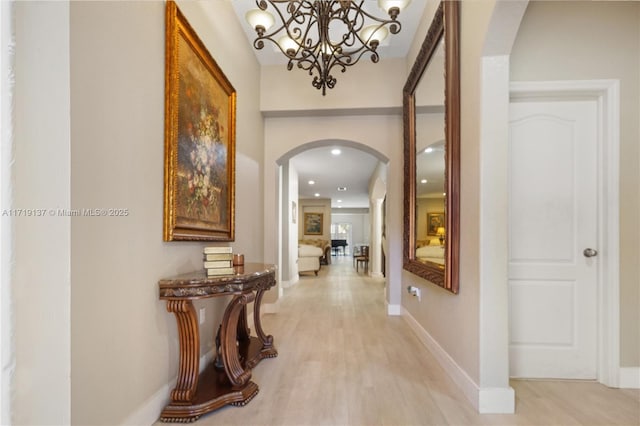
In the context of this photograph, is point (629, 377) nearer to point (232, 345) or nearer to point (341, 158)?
point (232, 345)

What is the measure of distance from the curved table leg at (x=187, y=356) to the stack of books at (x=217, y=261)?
28 centimetres

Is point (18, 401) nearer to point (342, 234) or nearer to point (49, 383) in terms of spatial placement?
point (49, 383)

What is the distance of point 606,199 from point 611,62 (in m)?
0.99

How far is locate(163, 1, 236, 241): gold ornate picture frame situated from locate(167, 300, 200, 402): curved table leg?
494 mm

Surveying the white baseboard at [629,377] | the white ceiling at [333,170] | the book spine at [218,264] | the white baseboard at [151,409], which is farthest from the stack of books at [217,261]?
the white ceiling at [333,170]

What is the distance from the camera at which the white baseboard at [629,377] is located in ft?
6.75

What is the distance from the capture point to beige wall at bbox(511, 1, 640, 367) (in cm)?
209

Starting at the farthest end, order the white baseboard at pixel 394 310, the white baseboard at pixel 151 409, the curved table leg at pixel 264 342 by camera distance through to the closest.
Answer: the white baseboard at pixel 394 310 → the curved table leg at pixel 264 342 → the white baseboard at pixel 151 409

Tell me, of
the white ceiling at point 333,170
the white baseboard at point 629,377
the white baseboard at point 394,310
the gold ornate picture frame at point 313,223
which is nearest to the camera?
the white baseboard at point 629,377

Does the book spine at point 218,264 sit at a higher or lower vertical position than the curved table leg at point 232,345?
higher

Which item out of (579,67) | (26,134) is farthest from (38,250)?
(579,67)

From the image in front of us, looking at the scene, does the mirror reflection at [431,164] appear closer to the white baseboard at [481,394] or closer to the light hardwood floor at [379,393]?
the white baseboard at [481,394]

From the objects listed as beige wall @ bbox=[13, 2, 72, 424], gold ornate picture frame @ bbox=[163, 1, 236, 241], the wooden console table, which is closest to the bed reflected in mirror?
the wooden console table

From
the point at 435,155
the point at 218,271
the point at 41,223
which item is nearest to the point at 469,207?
the point at 435,155
